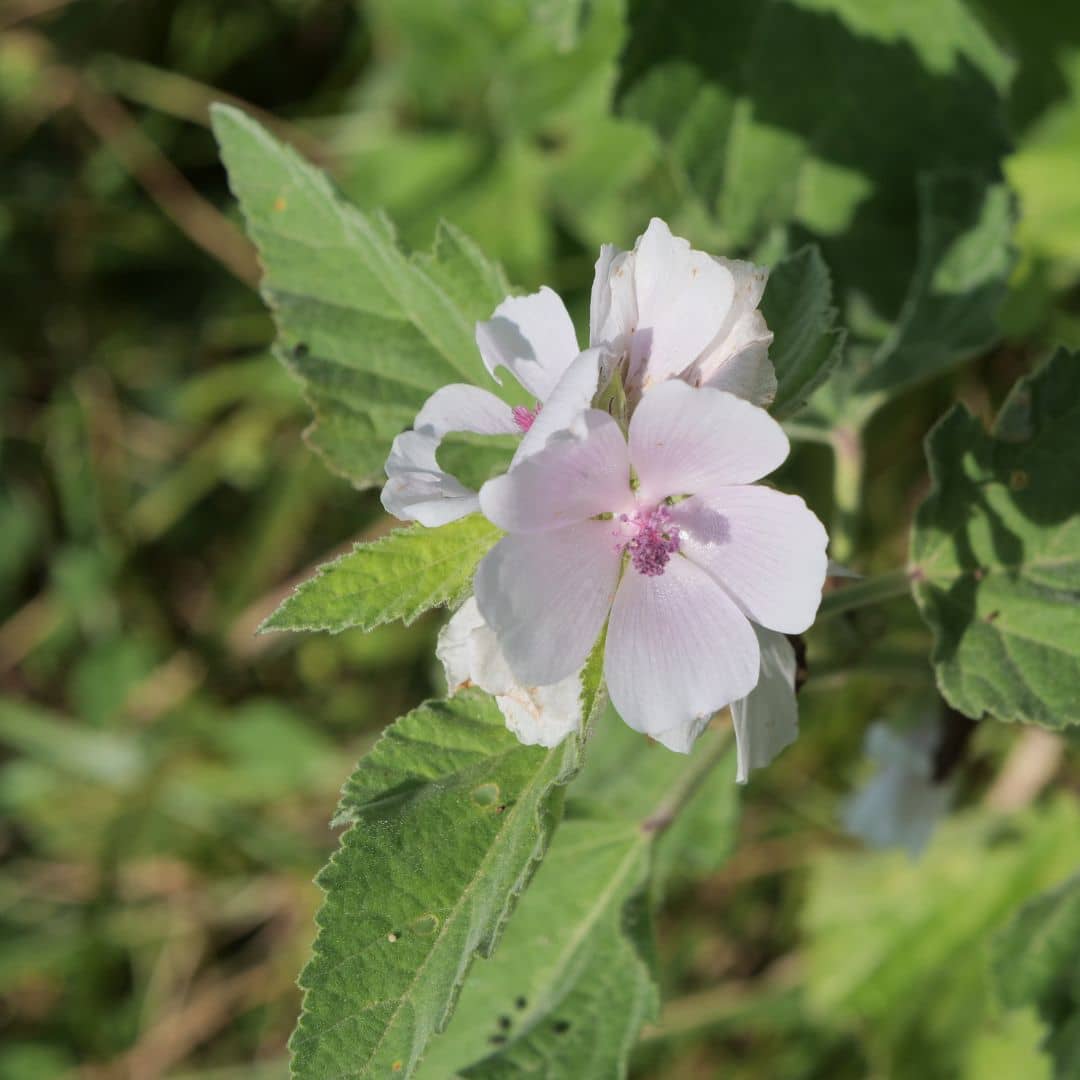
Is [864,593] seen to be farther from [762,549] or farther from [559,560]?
[559,560]

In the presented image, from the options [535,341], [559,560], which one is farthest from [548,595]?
[535,341]

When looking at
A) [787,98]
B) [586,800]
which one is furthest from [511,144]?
[586,800]

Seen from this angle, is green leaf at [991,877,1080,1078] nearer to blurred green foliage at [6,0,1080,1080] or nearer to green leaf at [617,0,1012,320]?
blurred green foliage at [6,0,1080,1080]

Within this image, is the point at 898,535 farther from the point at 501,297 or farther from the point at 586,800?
the point at 501,297

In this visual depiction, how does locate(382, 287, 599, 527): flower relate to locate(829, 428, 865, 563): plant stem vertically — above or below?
above

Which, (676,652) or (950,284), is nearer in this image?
(676,652)

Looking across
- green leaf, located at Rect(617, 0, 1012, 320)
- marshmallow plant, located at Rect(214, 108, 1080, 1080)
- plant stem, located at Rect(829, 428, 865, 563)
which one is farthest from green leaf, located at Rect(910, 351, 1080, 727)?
green leaf, located at Rect(617, 0, 1012, 320)

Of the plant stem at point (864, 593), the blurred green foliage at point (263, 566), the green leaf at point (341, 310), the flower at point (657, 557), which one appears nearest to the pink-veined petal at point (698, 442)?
the flower at point (657, 557)
